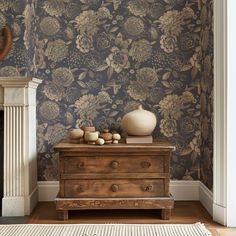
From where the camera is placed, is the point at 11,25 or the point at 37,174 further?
the point at 37,174

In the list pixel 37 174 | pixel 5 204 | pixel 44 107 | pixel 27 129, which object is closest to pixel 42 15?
pixel 44 107

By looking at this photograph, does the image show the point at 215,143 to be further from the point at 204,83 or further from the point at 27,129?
the point at 27,129

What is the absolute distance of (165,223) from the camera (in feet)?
10.5

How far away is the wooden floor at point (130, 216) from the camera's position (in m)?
3.22

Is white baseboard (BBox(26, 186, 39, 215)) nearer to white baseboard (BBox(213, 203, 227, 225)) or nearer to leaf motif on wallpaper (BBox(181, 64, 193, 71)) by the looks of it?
white baseboard (BBox(213, 203, 227, 225))

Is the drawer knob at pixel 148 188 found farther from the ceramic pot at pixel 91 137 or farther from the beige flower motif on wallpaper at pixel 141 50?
the beige flower motif on wallpaper at pixel 141 50

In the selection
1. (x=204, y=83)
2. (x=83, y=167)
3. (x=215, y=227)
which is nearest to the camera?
(x=215, y=227)

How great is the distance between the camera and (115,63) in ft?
12.7

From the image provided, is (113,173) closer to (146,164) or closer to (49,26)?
(146,164)

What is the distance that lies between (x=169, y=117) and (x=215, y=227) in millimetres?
1187

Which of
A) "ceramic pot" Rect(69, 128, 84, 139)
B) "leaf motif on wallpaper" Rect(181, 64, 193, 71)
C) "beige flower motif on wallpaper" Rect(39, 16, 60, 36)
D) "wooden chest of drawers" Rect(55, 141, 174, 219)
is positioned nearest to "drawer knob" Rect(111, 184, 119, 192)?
"wooden chest of drawers" Rect(55, 141, 174, 219)

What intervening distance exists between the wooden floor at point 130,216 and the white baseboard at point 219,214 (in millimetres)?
41

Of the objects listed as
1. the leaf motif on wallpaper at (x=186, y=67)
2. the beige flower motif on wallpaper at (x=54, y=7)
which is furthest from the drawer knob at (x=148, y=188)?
the beige flower motif on wallpaper at (x=54, y=7)

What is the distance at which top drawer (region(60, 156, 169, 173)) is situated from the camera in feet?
10.9
